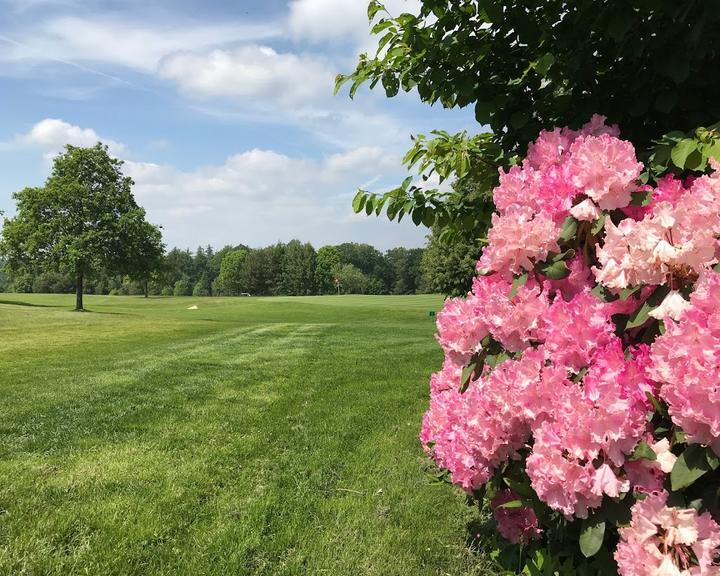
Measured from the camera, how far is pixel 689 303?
1.62m

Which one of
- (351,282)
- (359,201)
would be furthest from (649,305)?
(351,282)

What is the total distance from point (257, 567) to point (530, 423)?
1.91 m

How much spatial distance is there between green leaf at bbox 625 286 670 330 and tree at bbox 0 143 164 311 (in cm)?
3291

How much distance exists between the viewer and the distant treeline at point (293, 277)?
85.6 metres

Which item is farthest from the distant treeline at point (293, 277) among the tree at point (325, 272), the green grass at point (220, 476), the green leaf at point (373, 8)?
the green leaf at point (373, 8)

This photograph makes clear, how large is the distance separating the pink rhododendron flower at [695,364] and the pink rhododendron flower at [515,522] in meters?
1.10

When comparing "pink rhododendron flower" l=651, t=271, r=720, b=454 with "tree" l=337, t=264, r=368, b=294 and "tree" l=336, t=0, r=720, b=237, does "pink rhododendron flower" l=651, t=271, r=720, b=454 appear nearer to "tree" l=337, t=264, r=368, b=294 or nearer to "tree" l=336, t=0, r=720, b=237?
"tree" l=336, t=0, r=720, b=237

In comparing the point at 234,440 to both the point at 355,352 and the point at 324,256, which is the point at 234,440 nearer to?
the point at 355,352

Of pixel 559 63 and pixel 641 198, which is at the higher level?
pixel 559 63

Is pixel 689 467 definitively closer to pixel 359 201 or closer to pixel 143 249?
pixel 359 201

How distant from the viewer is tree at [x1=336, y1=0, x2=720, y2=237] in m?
2.57

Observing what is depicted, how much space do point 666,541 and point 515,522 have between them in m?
1.08

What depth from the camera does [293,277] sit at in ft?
308

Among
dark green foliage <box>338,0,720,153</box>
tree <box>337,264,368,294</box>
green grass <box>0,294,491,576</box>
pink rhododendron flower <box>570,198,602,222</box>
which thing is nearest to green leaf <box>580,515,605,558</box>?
pink rhododendron flower <box>570,198,602,222</box>
